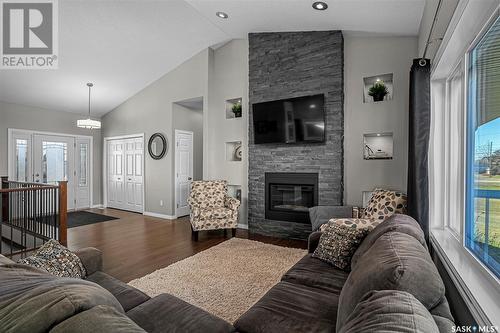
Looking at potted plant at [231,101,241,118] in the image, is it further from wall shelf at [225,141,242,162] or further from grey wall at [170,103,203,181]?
grey wall at [170,103,203,181]

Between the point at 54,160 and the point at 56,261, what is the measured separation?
6126mm

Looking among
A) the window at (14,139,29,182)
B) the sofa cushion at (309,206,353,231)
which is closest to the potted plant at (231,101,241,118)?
the sofa cushion at (309,206,353,231)

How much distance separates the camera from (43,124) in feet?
20.4

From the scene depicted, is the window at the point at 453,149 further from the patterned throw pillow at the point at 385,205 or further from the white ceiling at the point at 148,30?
the white ceiling at the point at 148,30

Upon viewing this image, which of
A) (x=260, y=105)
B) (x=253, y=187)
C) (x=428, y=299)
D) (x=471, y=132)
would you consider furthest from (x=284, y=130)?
(x=428, y=299)

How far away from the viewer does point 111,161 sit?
284 inches

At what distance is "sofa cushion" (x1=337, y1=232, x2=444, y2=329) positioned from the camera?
977 mm

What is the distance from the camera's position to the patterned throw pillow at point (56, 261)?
1514 millimetres

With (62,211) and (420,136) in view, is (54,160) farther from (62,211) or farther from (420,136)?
(420,136)

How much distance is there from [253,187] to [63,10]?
13.0ft

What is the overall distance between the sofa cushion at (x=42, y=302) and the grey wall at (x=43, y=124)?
6535 millimetres

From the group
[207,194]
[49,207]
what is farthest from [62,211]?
[207,194]

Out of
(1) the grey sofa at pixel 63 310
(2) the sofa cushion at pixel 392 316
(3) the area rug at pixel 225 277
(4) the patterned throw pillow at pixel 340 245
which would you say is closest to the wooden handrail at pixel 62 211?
(3) the area rug at pixel 225 277

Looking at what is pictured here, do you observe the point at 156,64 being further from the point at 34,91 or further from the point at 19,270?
the point at 19,270
